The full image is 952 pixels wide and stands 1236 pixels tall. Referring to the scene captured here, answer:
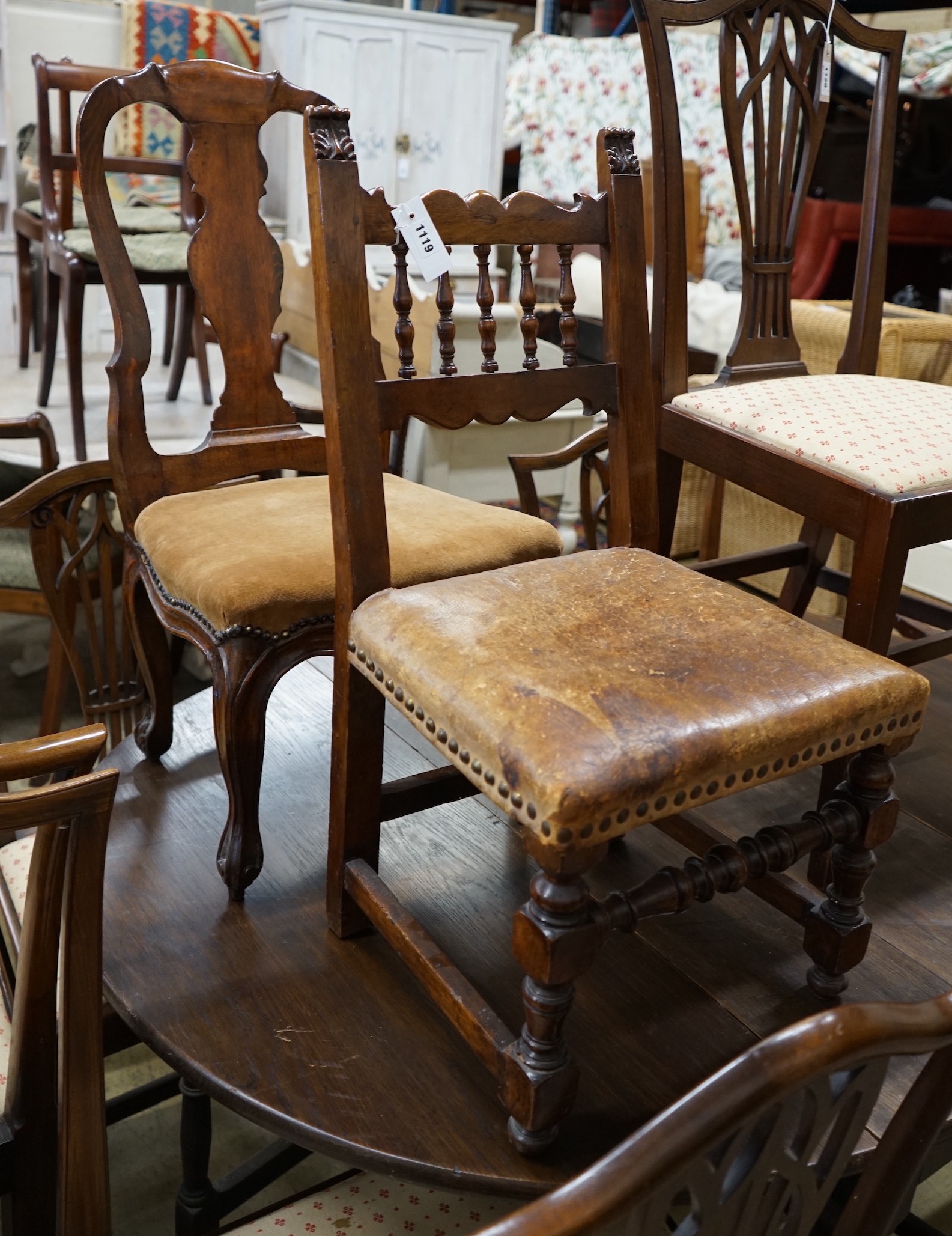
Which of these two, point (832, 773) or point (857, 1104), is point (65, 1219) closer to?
point (857, 1104)

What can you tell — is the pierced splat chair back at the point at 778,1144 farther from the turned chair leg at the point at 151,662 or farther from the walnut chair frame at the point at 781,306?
the turned chair leg at the point at 151,662

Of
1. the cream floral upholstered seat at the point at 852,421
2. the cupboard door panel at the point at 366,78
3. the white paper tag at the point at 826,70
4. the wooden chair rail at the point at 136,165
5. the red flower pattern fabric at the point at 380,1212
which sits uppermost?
the cupboard door panel at the point at 366,78

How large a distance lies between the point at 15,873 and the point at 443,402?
0.75m

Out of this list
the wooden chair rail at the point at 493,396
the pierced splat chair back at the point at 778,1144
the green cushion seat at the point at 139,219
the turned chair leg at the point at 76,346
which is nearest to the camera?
the pierced splat chair back at the point at 778,1144

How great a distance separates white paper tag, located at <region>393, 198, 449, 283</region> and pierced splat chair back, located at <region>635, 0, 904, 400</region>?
511 millimetres

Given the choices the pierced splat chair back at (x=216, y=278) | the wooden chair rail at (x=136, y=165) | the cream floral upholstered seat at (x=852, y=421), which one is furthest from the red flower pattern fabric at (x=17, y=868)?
the wooden chair rail at (x=136, y=165)

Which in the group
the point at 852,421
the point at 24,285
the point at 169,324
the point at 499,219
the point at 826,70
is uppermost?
the point at 826,70

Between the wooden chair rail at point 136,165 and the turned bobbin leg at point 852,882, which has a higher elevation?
the wooden chair rail at point 136,165

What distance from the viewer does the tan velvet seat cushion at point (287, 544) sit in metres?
1.23

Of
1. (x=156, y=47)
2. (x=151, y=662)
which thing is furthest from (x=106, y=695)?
(x=156, y=47)

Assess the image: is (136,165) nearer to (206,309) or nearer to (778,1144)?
(206,309)

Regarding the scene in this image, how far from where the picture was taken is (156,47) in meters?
4.46

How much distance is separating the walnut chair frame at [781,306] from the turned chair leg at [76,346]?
175cm

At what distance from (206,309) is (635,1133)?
136cm
